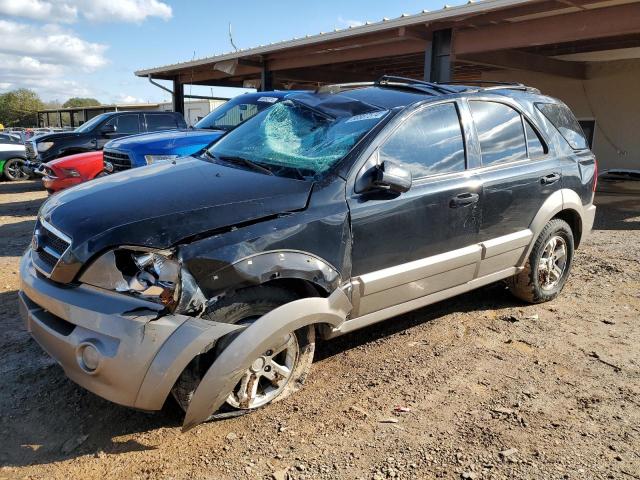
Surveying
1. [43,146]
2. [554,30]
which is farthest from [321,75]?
[554,30]

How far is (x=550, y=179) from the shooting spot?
15.0 ft

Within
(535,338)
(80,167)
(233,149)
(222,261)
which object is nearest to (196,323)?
(222,261)

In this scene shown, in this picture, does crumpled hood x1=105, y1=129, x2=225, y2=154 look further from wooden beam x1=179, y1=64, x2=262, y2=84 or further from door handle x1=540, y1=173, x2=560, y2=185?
wooden beam x1=179, y1=64, x2=262, y2=84

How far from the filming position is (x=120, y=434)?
2896 millimetres

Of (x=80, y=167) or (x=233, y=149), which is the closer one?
(x=233, y=149)

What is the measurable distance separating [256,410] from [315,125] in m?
2.00

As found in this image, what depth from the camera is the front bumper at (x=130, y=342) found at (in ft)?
8.09

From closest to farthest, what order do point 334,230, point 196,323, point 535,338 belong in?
point 196,323
point 334,230
point 535,338

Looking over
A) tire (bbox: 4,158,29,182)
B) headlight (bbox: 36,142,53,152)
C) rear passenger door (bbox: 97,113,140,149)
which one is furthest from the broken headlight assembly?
tire (bbox: 4,158,29,182)

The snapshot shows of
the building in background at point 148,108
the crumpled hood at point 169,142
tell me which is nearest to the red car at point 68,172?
the crumpled hood at point 169,142

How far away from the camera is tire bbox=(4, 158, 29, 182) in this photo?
15438 mm

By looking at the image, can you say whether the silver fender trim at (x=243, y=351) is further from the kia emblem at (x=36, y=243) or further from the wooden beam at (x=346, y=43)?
the wooden beam at (x=346, y=43)

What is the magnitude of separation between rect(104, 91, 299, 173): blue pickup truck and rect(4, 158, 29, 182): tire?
986 centimetres

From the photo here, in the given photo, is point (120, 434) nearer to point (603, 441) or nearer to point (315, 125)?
point (315, 125)
